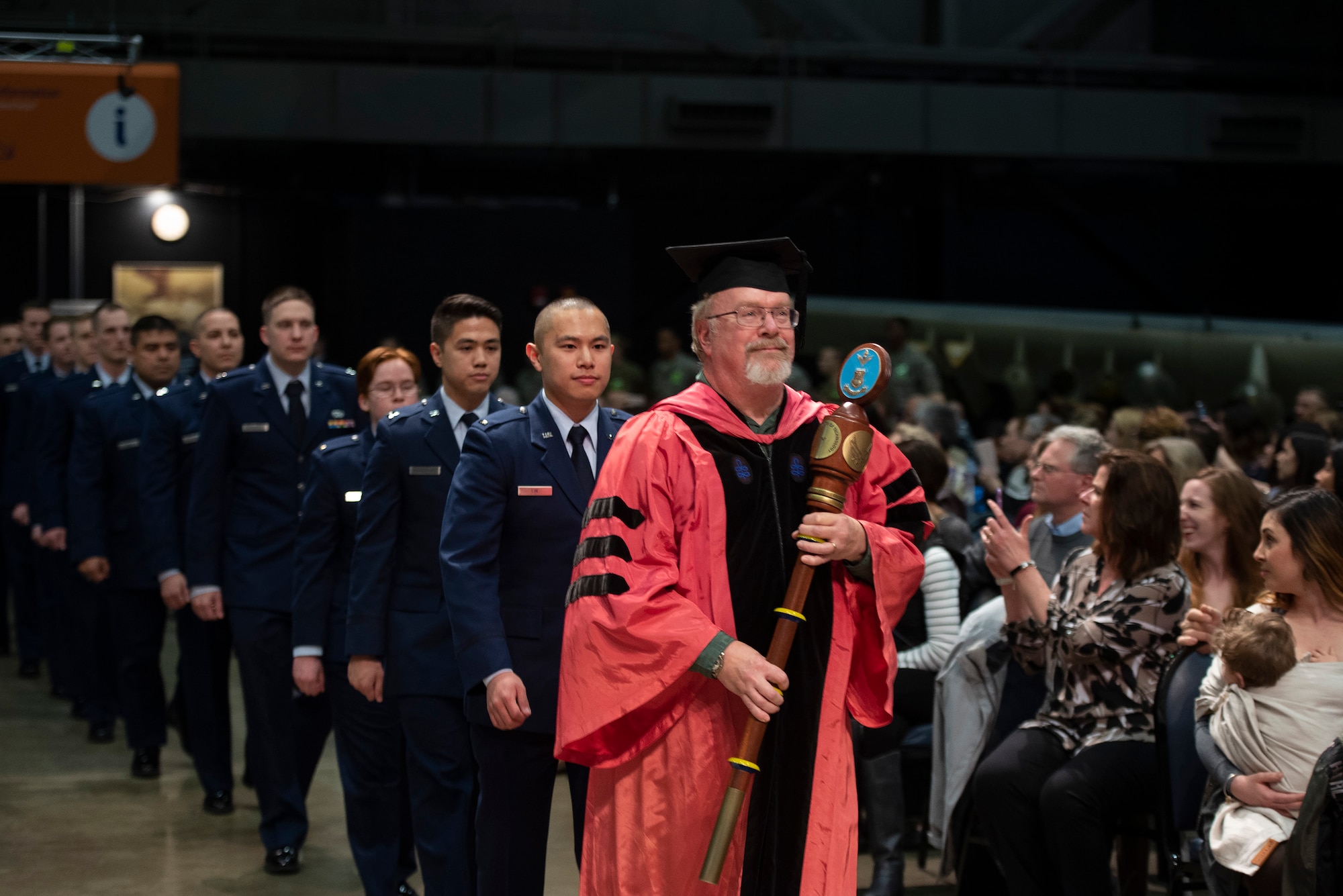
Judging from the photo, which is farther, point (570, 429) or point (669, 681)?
point (570, 429)

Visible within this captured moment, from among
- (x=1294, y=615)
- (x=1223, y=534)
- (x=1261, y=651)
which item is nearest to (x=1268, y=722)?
(x=1261, y=651)

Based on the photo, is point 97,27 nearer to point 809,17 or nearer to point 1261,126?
point 809,17

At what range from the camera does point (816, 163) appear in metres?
16.3

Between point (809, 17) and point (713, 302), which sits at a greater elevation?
point (809, 17)

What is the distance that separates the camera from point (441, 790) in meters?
3.52

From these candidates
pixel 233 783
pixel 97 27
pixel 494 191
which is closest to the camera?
pixel 233 783

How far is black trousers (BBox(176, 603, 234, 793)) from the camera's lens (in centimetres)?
517

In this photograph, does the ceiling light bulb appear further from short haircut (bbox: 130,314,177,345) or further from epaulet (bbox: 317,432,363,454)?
epaulet (bbox: 317,432,363,454)

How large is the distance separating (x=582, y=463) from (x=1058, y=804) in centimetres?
143

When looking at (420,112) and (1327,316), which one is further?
(1327,316)

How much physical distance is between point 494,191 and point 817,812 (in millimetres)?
14077

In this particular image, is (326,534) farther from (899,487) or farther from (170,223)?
(170,223)

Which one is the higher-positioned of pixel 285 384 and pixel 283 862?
pixel 285 384

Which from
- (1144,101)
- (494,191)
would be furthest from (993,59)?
(494,191)
